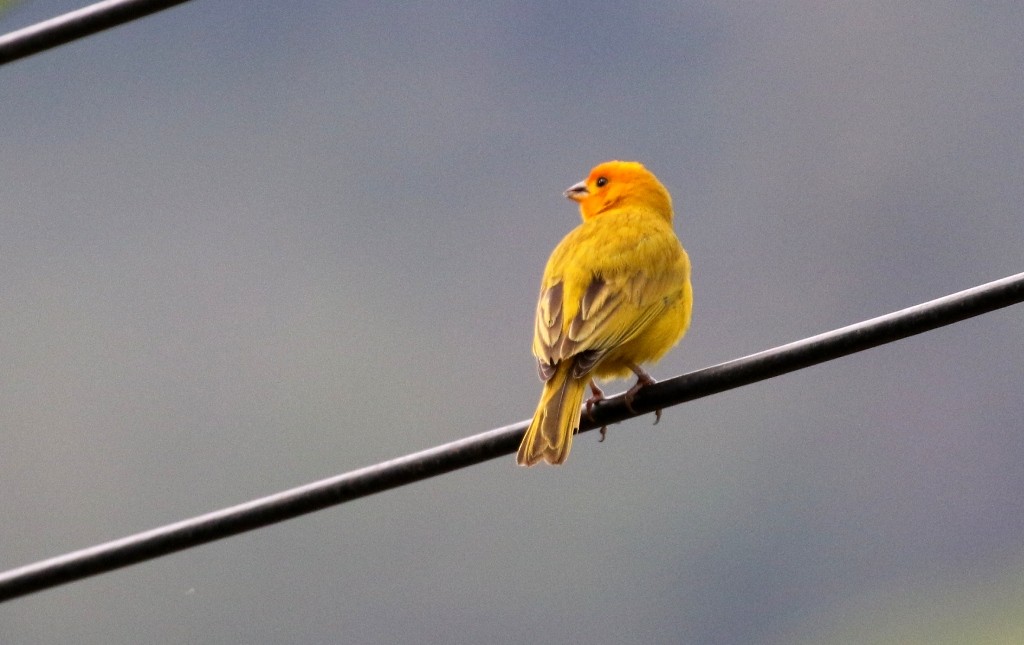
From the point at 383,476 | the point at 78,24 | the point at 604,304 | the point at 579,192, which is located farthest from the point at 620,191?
the point at 383,476

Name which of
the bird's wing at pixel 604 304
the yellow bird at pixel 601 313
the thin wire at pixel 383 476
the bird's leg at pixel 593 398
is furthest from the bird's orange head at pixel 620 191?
the thin wire at pixel 383 476

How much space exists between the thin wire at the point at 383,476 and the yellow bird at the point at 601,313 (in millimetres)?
1165

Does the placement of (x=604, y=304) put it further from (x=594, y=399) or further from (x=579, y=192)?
(x=579, y=192)

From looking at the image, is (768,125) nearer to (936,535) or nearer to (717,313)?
(717,313)

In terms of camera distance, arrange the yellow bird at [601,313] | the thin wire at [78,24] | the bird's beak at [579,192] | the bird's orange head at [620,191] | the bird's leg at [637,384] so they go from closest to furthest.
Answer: the thin wire at [78,24] → the bird's leg at [637,384] → the yellow bird at [601,313] → the bird's orange head at [620,191] → the bird's beak at [579,192]

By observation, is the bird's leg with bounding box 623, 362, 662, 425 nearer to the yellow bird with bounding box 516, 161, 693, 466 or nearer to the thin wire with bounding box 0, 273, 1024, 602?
the yellow bird with bounding box 516, 161, 693, 466

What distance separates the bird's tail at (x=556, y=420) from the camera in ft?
18.9

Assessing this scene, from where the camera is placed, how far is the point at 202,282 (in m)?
90.4

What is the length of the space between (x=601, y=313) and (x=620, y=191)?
6.30ft

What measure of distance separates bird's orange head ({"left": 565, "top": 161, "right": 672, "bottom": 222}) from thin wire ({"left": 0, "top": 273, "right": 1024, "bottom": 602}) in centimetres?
380

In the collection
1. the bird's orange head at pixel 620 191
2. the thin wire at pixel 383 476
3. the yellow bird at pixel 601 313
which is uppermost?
the bird's orange head at pixel 620 191

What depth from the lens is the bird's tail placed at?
5773mm

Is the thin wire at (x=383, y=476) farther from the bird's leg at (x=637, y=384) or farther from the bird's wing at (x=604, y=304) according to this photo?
the bird's wing at (x=604, y=304)

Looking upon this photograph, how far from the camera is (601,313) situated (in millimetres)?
6648
